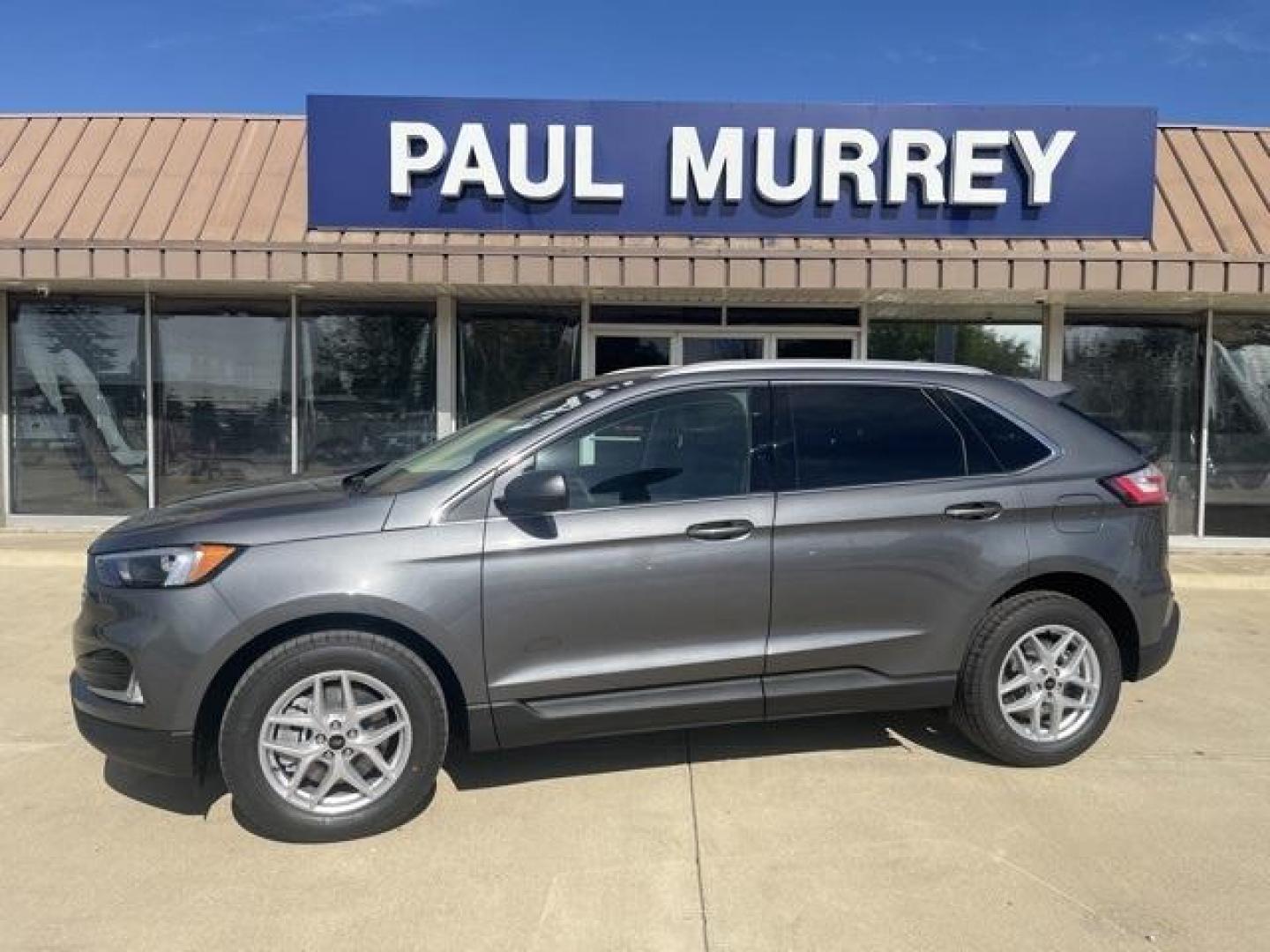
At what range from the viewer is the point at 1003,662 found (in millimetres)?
4090

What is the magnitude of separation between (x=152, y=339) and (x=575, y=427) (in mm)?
7571

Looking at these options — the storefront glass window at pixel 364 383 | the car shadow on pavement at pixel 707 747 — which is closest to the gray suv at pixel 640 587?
the car shadow on pavement at pixel 707 747

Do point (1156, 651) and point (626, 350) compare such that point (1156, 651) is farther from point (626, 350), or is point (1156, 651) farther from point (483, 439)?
point (626, 350)

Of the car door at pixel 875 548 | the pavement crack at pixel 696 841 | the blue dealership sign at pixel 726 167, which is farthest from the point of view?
the blue dealership sign at pixel 726 167

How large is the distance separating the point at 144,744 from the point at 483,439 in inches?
66.7

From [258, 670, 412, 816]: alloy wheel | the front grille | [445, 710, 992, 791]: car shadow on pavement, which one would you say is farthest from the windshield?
[445, 710, 992, 791]: car shadow on pavement

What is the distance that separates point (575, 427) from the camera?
381 cm

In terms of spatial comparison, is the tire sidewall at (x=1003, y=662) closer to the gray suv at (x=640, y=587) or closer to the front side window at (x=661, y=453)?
the gray suv at (x=640, y=587)

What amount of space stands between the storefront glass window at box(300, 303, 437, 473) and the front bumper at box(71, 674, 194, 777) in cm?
634

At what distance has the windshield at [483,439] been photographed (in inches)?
150

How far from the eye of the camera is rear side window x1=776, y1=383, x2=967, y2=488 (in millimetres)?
3986

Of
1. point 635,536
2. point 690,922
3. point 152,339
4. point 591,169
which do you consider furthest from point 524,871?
point 152,339

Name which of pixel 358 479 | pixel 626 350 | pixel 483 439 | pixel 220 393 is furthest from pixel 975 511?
pixel 220 393

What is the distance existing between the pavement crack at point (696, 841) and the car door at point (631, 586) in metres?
0.35
